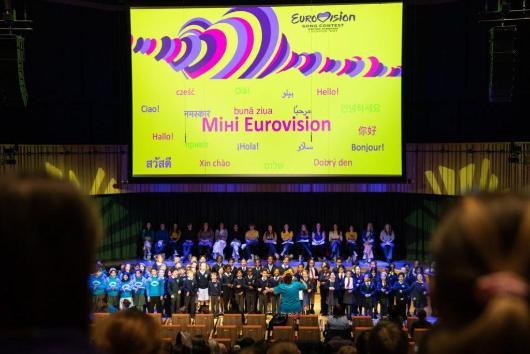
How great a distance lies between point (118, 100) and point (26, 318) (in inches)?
806

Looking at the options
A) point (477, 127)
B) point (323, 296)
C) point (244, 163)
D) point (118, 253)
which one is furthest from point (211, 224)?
point (477, 127)

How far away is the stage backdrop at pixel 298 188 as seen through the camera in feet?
58.7

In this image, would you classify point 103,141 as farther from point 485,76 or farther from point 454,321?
point 454,321

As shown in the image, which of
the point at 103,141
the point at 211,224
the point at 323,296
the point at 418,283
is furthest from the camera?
the point at 211,224

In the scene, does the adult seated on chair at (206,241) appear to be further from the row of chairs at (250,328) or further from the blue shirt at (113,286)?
the row of chairs at (250,328)

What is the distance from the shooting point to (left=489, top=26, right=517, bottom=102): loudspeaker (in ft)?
41.0

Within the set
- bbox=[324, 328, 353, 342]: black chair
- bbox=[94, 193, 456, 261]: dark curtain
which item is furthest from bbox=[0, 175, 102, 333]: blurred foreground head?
bbox=[94, 193, 456, 261]: dark curtain

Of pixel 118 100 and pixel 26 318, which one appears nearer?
pixel 26 318

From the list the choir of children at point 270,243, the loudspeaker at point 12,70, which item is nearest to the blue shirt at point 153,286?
the choir of children at point 270,243

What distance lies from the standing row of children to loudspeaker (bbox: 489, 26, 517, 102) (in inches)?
179

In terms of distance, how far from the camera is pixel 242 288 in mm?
15523

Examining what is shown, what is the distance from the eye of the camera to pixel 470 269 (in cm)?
98

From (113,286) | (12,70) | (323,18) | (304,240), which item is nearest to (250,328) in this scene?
(113,286)

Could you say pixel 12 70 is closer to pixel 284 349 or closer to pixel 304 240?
pixel 304 240
